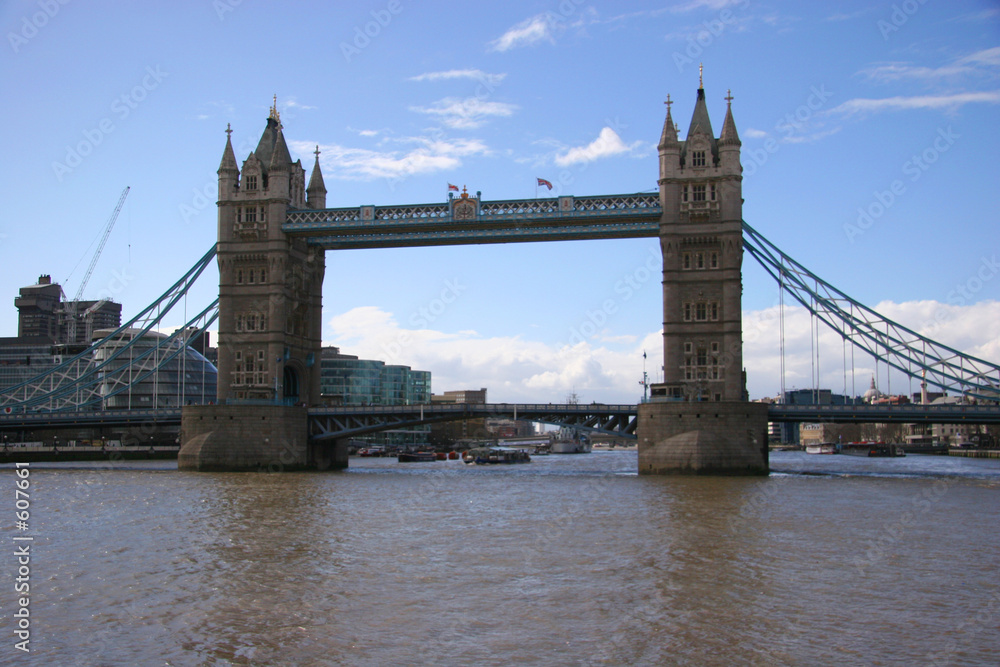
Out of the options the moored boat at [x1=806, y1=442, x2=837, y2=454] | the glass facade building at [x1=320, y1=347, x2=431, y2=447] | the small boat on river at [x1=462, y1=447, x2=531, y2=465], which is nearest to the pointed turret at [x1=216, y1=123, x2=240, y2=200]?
the small boat on river at [x1=462, y1=447, x2=531, y2=465]

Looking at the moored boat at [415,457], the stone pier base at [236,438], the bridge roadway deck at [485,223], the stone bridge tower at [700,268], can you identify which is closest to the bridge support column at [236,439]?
the stone pier base at [236,438]

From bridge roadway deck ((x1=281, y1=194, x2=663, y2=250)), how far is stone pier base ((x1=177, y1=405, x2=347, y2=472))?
14.9 meters

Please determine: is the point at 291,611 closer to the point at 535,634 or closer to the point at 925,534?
the point at 535,634

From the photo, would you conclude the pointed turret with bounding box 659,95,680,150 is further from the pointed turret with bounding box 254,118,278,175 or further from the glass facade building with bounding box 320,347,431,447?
the glass facade building with bounding box 320,347,431,447

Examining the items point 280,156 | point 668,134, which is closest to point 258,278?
point 280,156

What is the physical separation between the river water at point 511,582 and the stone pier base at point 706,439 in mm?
14697

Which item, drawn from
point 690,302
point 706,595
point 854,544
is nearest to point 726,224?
point 690,302

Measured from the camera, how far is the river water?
760 inches

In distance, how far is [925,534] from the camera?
3428cm

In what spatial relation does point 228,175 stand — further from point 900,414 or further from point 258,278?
point 900,414

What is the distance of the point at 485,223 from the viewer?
232ft

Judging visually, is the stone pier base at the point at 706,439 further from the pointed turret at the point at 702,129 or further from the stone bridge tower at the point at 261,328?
the stone bridge tower at the point at 261,328

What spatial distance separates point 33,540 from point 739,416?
4394cm

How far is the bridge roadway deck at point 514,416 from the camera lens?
64188 mm
